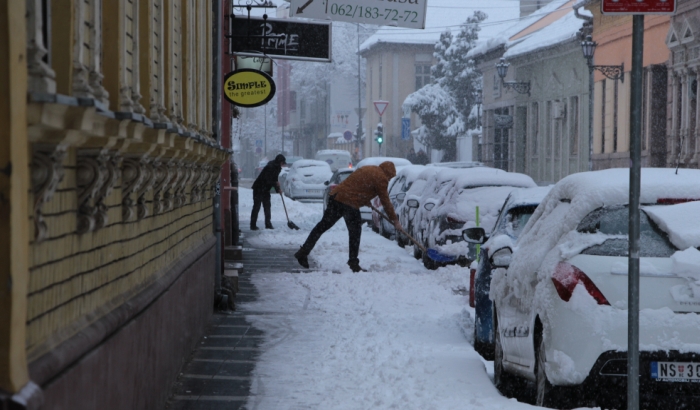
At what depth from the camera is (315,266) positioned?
53.2 ft

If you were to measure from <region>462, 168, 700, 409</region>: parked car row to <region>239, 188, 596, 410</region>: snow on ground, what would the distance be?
21.7 inches

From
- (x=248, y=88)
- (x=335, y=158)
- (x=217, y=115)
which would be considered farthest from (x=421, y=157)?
(x=217, y=115)

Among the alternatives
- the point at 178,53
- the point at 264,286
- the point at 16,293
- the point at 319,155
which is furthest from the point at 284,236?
the point at 319,155

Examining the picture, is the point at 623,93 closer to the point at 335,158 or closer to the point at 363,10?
the point at 363,10

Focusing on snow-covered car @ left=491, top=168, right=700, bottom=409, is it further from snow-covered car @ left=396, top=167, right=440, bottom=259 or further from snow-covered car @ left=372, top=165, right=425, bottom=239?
snow-covered car @ left=372, top=165, right=425, bottom=239

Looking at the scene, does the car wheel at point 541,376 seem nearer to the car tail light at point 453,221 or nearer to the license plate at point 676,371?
the license plate at point 676,371

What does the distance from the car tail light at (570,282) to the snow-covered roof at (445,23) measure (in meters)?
59.6

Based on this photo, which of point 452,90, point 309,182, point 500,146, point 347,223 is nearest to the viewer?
point 347,223

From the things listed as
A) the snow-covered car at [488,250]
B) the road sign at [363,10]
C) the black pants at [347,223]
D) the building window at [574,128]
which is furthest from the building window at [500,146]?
the snow-covered car at [488,250]

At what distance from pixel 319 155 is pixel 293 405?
50.7m

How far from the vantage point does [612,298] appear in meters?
5.66

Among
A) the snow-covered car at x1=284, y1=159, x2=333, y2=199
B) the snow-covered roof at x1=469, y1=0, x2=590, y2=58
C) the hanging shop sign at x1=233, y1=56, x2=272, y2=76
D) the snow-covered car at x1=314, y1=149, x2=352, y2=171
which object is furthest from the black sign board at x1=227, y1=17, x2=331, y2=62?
the snow-covered car at x1=314, y1=149, x2=352, y2=171

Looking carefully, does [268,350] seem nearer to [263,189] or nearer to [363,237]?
[363,237]

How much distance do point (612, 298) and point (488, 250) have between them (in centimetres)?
257
